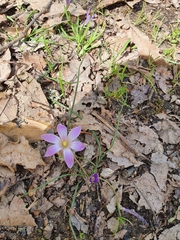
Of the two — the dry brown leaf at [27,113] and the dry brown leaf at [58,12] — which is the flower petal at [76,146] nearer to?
the dry brown leaf at [27,113]

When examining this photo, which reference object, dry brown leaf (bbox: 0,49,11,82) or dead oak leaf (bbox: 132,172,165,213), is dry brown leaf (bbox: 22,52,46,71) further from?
dead oak leaf (bbox: 132,172,165,213)

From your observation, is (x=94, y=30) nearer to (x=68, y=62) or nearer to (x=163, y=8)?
(x=68, y=62)

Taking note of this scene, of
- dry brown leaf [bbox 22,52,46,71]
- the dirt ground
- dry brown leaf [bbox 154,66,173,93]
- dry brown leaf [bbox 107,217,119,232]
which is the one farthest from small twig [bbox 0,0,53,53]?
dry brown leaf [bbox 107,217,119,232]

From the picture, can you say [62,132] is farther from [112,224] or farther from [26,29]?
[26,29]

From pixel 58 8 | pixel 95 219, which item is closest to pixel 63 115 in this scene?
pixel 95 219

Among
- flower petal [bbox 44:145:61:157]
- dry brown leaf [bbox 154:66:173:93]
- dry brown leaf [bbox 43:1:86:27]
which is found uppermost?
dry brown leaf [bbox 43:1:86:27]

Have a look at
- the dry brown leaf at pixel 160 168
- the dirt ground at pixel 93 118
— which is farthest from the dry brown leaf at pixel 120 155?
the dry brown leaf at pixel 160 168
